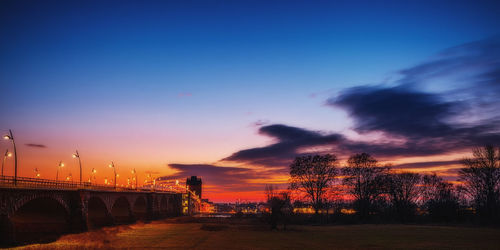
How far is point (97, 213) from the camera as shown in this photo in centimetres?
9781

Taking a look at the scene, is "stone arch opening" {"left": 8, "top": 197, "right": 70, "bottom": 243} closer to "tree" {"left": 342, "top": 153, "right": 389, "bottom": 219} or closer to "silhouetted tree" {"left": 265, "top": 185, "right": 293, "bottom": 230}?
"silhouetted tree" {"left": 265, "top": 185, "right": 293, "bottom": 230}

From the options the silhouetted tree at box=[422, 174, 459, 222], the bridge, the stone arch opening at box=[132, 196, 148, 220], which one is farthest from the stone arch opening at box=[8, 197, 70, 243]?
the silhouetted tree at box=[422, 174, 459, 222]

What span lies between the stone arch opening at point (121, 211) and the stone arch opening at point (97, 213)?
933 cm

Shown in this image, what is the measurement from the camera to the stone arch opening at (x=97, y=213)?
Result: 8322cm

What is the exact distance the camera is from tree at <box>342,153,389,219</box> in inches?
3391

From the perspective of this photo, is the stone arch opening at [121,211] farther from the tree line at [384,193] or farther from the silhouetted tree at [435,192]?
the silhouetted tree at [435,192]

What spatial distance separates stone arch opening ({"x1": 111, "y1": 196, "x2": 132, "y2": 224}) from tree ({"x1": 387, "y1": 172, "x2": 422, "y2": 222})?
74.4 m

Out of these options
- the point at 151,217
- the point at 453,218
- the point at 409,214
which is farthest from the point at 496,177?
the point at 151,217

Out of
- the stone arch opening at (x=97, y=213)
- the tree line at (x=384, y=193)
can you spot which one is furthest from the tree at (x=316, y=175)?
the stone arch opening at (x=97, y=213)

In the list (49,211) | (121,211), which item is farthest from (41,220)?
(121,211)

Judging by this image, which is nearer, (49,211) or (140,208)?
(49,211)

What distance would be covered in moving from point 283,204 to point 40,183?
1730 inches

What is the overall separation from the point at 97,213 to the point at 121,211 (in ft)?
A: 81.8

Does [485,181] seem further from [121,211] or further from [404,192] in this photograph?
[121,211]
